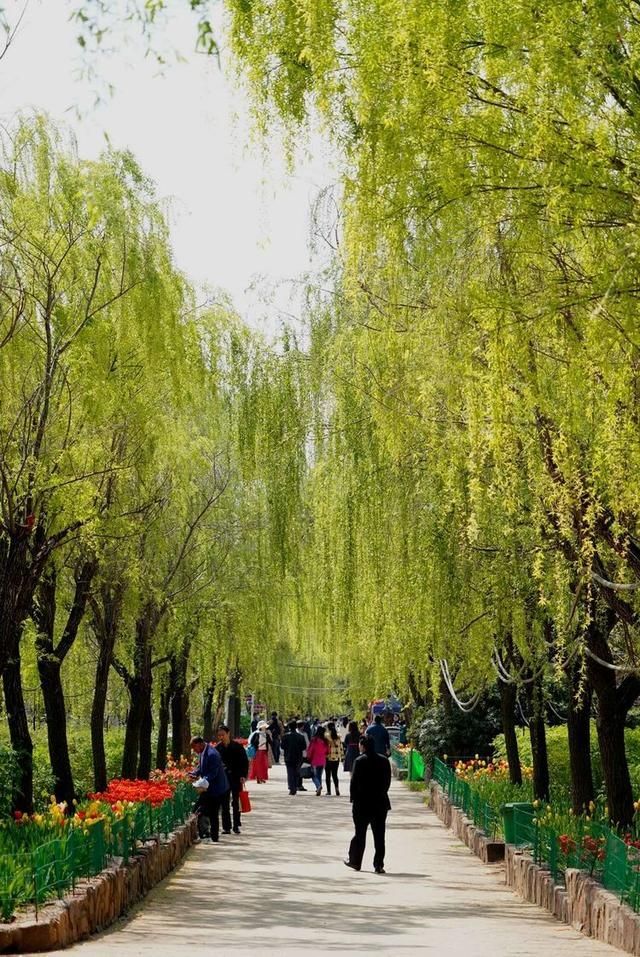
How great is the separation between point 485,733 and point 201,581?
10.9 meters

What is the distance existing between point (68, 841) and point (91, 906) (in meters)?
0.54

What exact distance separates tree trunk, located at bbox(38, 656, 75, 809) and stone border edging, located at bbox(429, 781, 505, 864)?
5.48m

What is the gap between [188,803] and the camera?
2275 cm

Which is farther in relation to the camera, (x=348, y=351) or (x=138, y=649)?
(x=138, y=649)

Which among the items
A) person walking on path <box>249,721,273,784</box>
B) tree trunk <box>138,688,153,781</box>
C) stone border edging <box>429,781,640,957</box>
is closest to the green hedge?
stone border edging <box>429,781,640,957</box>

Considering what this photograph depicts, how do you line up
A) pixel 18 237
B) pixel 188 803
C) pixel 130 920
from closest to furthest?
pixel 130 920 → pixel 18 237 → pixel 188 803

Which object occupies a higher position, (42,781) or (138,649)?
(138,649)

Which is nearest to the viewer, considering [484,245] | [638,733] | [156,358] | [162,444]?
[484,245]

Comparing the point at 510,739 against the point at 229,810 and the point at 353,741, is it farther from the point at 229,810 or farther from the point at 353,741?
the point at 353,741

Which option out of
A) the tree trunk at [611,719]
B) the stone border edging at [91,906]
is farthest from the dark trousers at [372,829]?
the tree trunk at [611,719]

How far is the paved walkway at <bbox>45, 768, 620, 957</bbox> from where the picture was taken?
1089 centimetres

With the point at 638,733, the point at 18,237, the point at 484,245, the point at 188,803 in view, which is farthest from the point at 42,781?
the point at 484,245

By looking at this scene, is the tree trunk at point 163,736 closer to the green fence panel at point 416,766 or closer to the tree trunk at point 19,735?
the green fence panel at point 416,766

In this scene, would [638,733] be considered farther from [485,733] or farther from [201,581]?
[201,581]
